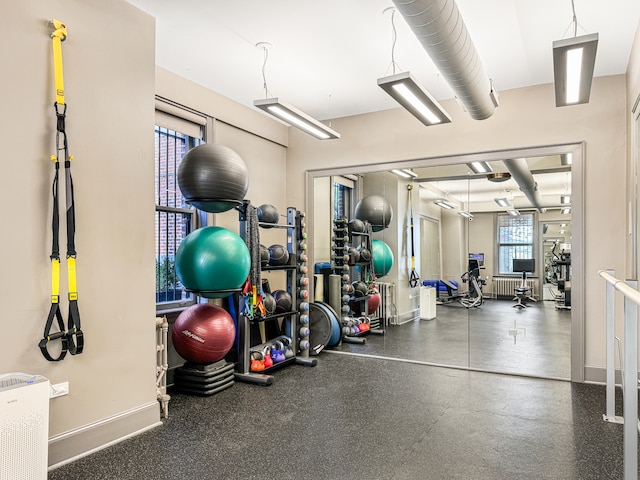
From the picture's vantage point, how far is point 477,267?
17.8 feet

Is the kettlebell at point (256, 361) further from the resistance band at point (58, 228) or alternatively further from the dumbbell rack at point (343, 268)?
the resistance band at point (58, 228)

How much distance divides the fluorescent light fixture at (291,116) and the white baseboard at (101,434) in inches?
109

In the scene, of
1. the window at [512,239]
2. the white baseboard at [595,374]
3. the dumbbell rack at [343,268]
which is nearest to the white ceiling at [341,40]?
the window at [512,239]

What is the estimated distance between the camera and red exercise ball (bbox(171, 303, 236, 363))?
392cm

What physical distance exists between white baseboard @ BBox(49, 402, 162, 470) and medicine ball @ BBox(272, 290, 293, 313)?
196 cm

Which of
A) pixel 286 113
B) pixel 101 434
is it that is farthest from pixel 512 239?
pixel 101 434

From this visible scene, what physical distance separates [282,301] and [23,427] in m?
3.16

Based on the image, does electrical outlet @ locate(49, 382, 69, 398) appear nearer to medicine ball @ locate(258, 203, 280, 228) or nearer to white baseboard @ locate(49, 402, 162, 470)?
white baseboard @ locate(49, 402, 162, 470)

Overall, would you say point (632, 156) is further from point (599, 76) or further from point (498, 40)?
point (498, 40)

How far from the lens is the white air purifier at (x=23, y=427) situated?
2.08 metres

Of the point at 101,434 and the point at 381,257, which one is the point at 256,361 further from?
the point at 381,257

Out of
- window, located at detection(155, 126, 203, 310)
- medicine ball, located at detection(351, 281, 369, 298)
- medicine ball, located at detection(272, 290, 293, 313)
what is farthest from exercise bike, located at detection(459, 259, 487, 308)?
window, located at detection(155, 126, 203, 310)

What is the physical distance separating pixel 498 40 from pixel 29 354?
436 centimetres

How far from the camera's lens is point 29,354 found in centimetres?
262
